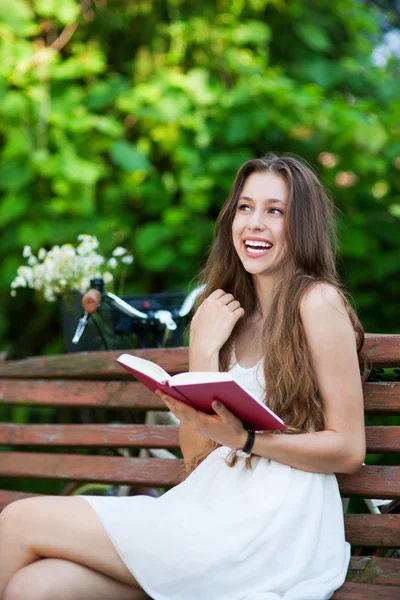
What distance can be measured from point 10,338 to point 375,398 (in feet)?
12.2

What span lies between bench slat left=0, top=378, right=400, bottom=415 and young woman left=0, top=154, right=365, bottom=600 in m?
0.57

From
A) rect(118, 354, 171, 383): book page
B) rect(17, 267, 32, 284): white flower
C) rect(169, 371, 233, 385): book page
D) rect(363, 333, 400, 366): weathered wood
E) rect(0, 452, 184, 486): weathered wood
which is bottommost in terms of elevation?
rect(0, 452, 184, 486): weathered wood

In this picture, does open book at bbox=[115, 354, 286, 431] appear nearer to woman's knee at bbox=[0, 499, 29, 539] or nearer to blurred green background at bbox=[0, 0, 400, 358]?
woman's knee at bbox=[0, 499, 29, 539]

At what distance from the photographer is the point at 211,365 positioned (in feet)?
7.89

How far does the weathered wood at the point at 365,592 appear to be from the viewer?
2.13 m

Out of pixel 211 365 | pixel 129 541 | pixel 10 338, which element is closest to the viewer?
pixel 129 541

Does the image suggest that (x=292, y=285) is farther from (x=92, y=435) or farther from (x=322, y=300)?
(x=92, y=435)

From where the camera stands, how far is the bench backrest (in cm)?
249

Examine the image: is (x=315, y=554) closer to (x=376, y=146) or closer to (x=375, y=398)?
(x=375, y=398)

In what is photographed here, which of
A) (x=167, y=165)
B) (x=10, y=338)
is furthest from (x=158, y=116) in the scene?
(x=10, y=338)

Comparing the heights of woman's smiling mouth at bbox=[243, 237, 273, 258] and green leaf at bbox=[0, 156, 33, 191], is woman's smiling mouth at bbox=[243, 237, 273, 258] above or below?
above

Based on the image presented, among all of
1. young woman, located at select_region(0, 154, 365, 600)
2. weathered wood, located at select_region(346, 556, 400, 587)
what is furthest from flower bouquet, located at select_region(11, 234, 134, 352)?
weathered wood, located at select_region(346, 556, 400, 587)

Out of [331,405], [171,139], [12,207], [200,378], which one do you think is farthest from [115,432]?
[171,139]

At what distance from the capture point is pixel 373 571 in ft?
7.63
